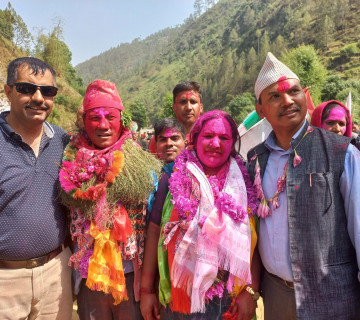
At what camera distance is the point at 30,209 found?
2227 millimetres

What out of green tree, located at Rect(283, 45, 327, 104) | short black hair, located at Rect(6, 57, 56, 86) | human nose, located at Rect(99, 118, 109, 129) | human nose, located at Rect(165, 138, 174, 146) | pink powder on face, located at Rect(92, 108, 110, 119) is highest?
green tree, located at Rect(283, 45, 327, 104)

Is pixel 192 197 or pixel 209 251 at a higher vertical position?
pixel 192 197

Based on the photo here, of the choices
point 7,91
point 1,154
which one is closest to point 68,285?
point 1,154

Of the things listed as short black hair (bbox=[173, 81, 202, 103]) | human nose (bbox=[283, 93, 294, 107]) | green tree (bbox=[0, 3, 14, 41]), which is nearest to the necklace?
human nose (bbox=[283, 93, 294, 107])

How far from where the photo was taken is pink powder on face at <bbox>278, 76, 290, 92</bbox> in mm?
2186

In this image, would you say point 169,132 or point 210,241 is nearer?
point 210,241

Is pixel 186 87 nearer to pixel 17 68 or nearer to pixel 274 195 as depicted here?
pixel 17 68

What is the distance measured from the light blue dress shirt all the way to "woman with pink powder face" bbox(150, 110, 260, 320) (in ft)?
0.41

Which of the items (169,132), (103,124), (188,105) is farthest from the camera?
(188,105)

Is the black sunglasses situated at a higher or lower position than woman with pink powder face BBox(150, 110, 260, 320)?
higher

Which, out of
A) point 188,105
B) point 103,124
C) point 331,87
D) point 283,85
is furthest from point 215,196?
point 331,87

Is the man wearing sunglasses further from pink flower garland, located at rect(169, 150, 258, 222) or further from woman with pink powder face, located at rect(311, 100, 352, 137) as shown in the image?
woman with pink powder face, located at rect(311, 100, 352, 137)

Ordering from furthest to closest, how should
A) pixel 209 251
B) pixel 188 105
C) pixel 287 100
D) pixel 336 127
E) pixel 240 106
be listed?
pixel 240 106
pixel 188 105
pixel 336 127
pixel 287 100
pixel 209 251

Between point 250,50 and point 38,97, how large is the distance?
271ft
